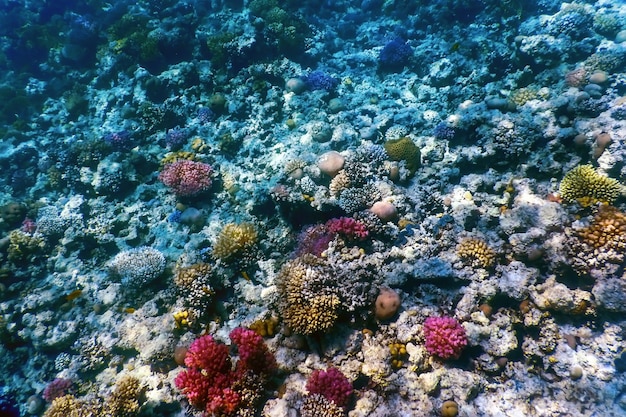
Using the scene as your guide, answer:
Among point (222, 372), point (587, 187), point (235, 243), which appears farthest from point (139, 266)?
point (587, 187)

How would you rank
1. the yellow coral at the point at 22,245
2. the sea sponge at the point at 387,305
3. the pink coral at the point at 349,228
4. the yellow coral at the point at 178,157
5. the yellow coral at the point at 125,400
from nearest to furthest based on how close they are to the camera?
the yellow coral at the point at 125,400 → the sea sponge at the point at 387,305 → the pink coral at the point at 349,228 → the yellow coral at the point at 22,245 → the yellow coral at the point at 178,157

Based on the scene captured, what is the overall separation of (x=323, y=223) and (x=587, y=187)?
468 centimetres

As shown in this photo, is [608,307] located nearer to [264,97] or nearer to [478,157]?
[478,157]

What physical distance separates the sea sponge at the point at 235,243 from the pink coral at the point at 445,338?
3.60 metres

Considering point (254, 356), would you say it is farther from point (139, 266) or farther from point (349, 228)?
point (139, 266)

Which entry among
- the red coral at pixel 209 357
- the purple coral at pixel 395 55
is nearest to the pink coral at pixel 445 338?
the red coral at pixel 209 357

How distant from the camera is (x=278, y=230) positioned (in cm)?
707

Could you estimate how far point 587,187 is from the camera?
18.5ft

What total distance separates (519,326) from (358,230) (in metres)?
2.96

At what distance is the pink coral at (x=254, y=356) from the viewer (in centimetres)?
496

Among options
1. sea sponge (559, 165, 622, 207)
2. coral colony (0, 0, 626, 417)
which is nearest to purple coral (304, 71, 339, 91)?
coral colony (0, 0, 626, 417)

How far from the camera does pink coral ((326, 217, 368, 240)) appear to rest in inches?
240

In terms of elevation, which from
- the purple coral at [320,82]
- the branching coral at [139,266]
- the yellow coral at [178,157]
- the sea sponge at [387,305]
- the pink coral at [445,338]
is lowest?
the pink coral at [445,338]

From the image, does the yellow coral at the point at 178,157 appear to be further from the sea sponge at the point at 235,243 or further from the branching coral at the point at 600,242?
the branching coral at the point at 600,242
